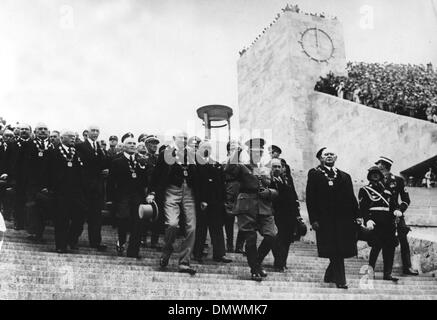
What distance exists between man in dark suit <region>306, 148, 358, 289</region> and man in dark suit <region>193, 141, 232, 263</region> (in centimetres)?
132

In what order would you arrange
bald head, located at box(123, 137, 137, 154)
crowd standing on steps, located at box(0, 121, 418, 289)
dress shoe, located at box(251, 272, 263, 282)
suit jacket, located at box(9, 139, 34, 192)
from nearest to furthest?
dress shoe, located at box(251, 272, 263, 282), crowd standing on steps, located at box(0, 121, 418, 289), bald head, located at box(123, 137, 137, 154), suit jacket, located at box(9, 139, 34, 192)

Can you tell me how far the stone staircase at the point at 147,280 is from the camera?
5426 millimetres

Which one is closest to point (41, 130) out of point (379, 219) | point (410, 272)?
point (379, 219)

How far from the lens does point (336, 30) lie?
65.4ft

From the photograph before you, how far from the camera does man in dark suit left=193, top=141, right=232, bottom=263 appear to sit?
7367 mm

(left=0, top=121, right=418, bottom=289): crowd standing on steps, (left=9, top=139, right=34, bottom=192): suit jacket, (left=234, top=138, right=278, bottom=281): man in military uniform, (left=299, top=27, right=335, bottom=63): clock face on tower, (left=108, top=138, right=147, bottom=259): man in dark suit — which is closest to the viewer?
(left=234, top=138, right=278, bottom=281): man in military uniform

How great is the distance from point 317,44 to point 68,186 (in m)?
14.1

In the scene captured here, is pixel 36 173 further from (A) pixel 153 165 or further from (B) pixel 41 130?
(A) pixel 153 165

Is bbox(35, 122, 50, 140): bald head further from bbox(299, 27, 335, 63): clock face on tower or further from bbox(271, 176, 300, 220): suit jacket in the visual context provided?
bbox(299, 27, 335, 63): clock face on tower

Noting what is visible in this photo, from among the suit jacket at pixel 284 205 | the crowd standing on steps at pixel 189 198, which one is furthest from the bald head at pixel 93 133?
the suit jacket at pixel 284 205

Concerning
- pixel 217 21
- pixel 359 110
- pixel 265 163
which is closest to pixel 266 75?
pixel 359 110

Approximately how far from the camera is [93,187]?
7391 mm

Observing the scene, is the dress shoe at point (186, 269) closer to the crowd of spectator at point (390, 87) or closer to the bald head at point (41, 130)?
the bald head at point (41, 130)

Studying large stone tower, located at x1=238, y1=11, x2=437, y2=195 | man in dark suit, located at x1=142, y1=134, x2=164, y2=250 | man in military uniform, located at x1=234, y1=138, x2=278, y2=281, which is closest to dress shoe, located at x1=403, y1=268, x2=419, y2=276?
man in military uniform, located at x1=234, y1=138, x2=278, y2=281
